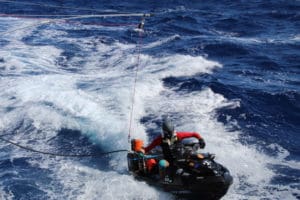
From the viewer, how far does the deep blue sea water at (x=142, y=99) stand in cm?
864

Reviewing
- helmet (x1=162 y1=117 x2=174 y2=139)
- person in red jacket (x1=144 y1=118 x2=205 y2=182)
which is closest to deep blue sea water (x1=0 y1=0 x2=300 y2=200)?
person in red jacket (x1=144 y1=118 x2=205 y2=182)

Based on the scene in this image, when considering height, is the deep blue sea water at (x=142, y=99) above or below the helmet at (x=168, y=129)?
below

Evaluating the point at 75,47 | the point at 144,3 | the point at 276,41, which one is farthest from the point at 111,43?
the point at 144,3

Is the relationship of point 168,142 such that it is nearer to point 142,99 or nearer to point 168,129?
point 168,129

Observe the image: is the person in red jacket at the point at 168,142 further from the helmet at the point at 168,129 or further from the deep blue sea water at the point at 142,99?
the deep blue sea water at the point at 142,99

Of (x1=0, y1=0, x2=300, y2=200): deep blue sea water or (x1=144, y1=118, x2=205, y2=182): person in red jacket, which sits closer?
(x1=144, y1=118, x2=205, y2=182): person in red jacket

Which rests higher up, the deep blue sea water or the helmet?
the helmet

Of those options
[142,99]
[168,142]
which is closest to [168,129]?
[168,142]

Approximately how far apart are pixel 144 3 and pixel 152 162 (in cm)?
2262

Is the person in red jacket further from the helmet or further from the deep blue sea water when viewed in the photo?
the deep blue sea water

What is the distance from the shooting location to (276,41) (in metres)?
18.8

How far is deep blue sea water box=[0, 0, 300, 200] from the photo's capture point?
864 centimetres

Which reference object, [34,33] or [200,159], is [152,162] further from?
[34,33]

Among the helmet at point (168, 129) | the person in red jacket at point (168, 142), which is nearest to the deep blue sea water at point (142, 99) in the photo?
the person in red jacket at point (168, 142)
